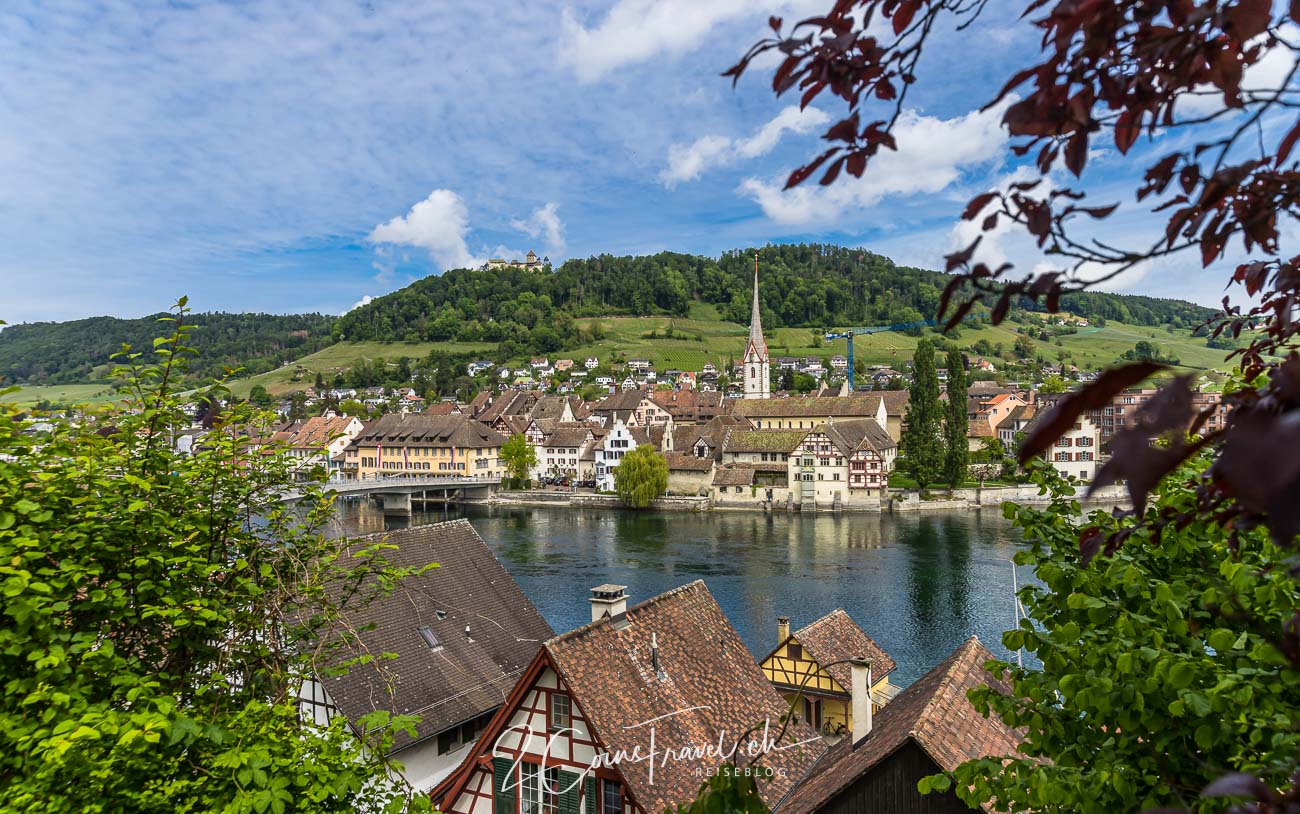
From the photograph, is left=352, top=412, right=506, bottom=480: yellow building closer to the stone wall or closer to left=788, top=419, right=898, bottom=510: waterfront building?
left=788, top=419, right=898, bottom=510: waterfront building

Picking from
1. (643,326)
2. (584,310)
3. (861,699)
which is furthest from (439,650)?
(584,310)

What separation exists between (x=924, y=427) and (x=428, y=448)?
151ft

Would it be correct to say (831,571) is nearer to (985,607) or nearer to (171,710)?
(985,607)

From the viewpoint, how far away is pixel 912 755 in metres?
7.82

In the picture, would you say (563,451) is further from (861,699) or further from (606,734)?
(606,734)

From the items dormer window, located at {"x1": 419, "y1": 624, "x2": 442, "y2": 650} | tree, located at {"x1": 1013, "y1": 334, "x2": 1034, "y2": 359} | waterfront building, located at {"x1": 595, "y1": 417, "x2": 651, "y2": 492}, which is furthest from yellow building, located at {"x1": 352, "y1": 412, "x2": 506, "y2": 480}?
tree, located at {"x1": 1013, "y1": 334, "x2": 1034, "y2": 359}

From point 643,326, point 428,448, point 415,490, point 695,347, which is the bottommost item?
point 415,490

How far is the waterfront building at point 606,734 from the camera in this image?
9602 mm

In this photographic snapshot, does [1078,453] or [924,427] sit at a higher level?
[924,427]

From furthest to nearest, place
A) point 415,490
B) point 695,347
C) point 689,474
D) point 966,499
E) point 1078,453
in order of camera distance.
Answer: point 695,347
point 415,490
point 689,474
point 1078,453
point 966,499

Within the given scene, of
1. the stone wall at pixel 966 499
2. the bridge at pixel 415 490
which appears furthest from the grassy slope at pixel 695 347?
the stone wall at pixel 966 499

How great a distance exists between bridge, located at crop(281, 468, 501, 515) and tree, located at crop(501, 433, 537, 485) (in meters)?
1.67

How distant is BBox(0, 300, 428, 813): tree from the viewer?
4.55 meters

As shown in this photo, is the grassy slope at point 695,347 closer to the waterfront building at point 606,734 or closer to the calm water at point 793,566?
the calm water at point 793,566
